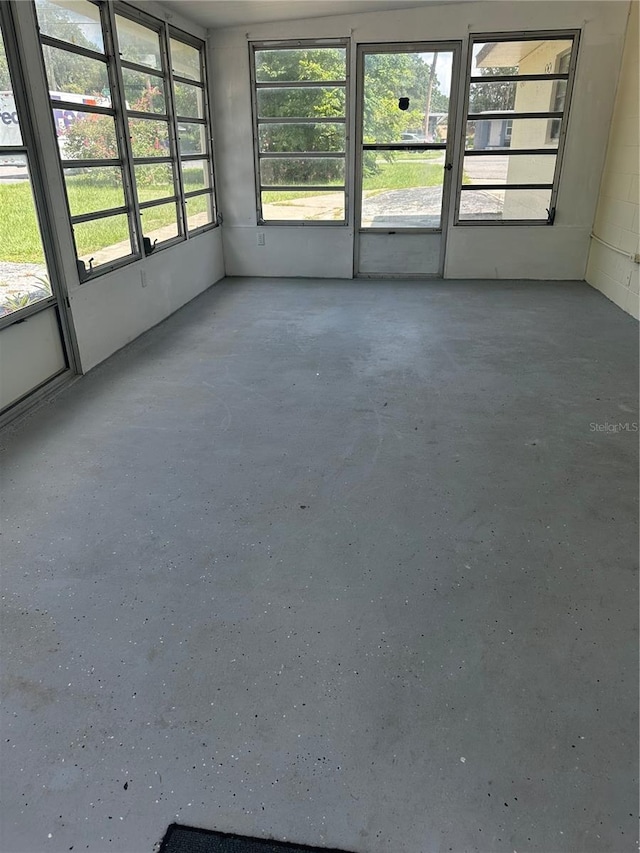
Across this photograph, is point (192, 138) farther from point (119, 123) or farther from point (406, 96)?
point (406, 96)

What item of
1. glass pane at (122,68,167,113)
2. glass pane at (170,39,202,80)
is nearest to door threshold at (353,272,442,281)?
glass pane at (170,39,202,80)

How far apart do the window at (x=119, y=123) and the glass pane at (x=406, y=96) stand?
193cm

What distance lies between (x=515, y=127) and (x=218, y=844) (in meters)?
6.99

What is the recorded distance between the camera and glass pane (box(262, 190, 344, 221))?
264 inches

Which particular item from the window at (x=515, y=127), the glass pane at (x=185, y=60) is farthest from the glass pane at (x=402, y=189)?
the glass pane at (x=185, y=60)

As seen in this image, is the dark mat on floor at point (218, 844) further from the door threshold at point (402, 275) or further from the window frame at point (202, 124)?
the door threshold at point (402, 275)

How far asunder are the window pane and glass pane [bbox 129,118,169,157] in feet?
0.35

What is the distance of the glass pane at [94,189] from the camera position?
3.79 metres

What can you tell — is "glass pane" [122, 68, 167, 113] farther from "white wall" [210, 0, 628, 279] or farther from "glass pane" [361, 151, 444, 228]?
"glass pane" [361, 151, 444, 228]

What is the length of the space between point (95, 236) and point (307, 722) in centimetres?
376

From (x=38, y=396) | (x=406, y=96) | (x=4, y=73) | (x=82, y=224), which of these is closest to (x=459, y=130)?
(x=406, y=96)

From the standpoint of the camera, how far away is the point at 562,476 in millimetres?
2723

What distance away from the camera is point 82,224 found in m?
3.92

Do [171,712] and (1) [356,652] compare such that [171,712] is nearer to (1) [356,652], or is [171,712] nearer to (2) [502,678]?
(1) [356,652]
